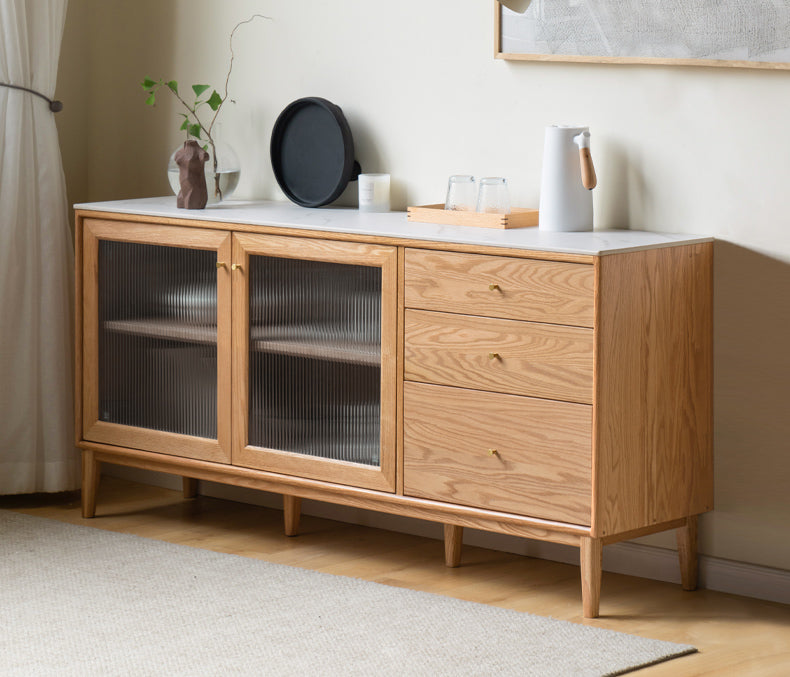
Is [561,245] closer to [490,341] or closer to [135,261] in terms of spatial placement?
[490,341]

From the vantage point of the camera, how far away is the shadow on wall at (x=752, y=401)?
2631 mm

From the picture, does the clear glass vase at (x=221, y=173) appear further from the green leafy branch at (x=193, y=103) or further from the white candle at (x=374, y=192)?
the white candle at (x=374, y=192)

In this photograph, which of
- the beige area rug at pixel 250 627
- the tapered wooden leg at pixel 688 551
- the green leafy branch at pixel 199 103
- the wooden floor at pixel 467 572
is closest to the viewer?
the beige area rug at pixel 250 627

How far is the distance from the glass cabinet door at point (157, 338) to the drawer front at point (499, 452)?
0.53m

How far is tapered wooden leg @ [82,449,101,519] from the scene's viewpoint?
3.27 meters

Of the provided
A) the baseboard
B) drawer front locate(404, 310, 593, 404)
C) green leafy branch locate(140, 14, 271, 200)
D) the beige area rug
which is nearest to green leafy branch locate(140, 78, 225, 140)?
green leafy branch locate(140, 14, 271, 200)

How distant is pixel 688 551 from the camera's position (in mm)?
2738

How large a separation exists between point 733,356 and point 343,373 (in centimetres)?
83

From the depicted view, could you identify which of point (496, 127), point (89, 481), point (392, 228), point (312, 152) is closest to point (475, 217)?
point (392, 228)

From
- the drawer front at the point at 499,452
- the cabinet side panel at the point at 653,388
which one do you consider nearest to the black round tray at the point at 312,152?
the drawer front at the point at 499,452

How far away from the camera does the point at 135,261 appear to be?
123 inches

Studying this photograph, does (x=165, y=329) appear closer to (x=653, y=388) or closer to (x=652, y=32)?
(x=653, y=388)

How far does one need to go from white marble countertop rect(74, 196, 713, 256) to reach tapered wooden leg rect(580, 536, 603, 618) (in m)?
0.58

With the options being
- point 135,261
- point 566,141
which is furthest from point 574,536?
point 135,261
